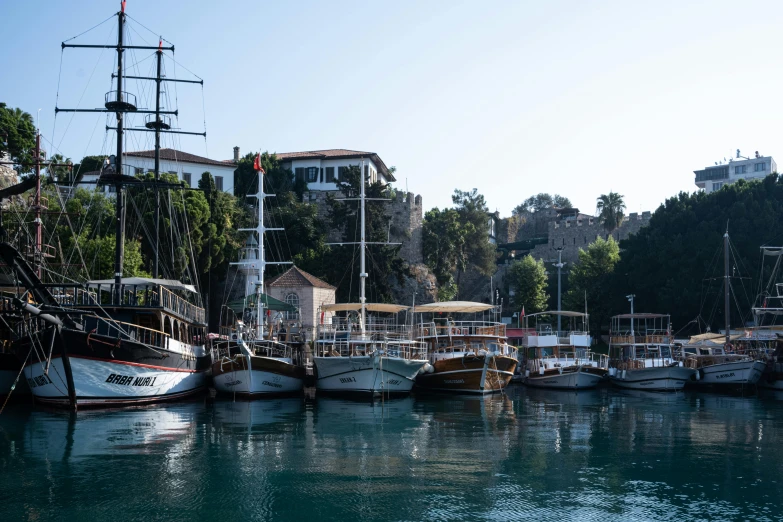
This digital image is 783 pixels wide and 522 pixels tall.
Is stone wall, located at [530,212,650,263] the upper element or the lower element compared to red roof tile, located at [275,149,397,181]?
lower

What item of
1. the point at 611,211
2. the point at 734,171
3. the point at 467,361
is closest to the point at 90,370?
the point at 467,361

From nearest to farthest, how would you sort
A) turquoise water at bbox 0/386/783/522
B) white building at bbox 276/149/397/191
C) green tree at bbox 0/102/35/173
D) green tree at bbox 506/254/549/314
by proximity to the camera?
Answer: turquoise water at bbox 0/386/783/522, green tree at bbox 0/102/35/173, white building at bbox 276/149/397/191, green tree at bbox 506/254/549/314

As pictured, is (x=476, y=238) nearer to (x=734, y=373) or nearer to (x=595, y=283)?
(x=595, y=283)

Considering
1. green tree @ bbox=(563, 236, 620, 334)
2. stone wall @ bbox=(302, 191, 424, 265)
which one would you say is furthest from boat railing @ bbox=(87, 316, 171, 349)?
green tree @ bbox=(563, 236, 620, 334)

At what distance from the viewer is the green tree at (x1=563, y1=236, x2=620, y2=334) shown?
59406 mm

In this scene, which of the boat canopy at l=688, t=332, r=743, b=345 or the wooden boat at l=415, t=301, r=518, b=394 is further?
the boat canopy at l=688, t=332, r=743, b=345

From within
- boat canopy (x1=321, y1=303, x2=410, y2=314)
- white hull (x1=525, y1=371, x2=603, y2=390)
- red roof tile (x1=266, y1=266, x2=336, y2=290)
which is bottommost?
white hull (x1=525, y1=371, x2=603, y2=390)

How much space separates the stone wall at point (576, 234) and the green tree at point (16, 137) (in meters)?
54.2

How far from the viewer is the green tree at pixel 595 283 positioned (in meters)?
59.4

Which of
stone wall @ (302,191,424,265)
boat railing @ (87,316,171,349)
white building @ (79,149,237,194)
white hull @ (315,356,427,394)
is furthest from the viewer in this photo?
stone wall @ (302,191,424,265)

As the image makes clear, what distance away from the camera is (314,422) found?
2580cm

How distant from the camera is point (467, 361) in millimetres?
36125

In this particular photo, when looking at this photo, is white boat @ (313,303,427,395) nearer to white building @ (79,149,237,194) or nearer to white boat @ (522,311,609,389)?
white boat @ (522,311,609,389)

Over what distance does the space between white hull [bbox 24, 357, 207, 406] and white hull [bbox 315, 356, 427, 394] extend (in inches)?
305
